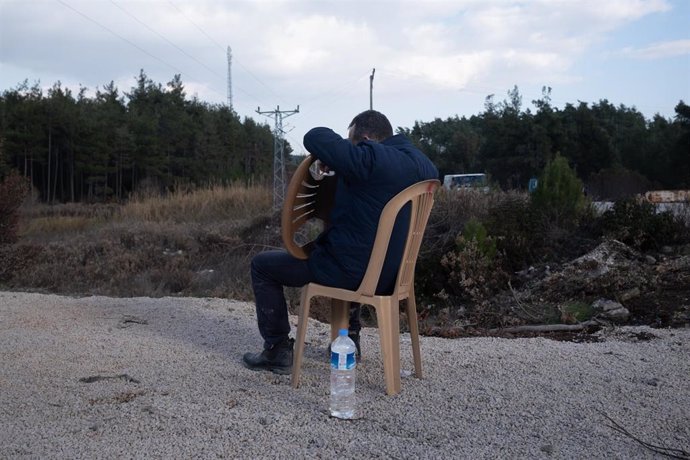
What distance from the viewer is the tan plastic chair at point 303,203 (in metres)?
4.59

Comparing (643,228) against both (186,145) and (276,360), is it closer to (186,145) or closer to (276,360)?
(276,360)

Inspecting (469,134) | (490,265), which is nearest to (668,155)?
(469,134)

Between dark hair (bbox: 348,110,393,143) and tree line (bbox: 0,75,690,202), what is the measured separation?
30.5 m

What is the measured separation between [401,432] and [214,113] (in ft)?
→ 175

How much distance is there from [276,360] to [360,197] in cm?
137

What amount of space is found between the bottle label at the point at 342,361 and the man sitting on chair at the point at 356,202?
509mm

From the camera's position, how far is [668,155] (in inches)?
1582

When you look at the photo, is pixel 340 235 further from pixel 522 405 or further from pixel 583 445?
pixel 583 445

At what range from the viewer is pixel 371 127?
4.55m

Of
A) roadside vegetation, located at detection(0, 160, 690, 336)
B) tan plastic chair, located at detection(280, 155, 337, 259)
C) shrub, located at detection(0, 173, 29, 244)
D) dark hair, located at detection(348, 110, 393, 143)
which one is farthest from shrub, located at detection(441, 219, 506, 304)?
shrub, located at detection(0, 173, 29, 244)

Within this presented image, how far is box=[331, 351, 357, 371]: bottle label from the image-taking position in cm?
399

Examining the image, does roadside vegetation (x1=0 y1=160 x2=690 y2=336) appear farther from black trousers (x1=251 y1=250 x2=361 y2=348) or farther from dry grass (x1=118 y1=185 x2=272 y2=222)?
dry grass (x1=118 y1=185 x2=272 y2=222)

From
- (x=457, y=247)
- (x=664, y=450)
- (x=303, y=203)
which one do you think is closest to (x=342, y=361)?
(x=303, y=203)

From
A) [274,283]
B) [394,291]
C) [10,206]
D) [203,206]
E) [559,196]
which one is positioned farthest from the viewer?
[203,206]
